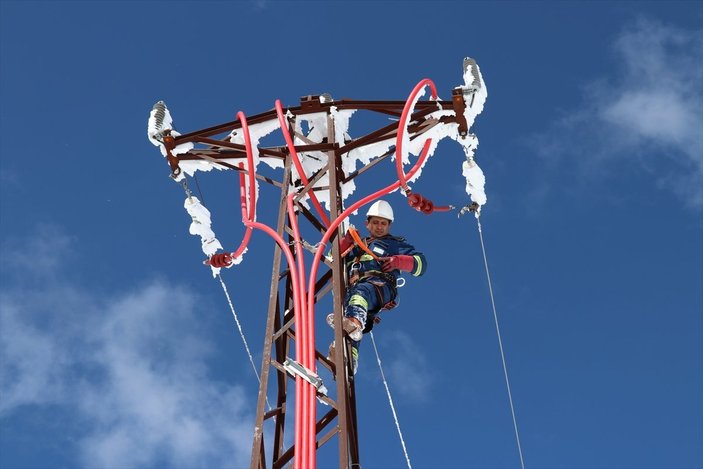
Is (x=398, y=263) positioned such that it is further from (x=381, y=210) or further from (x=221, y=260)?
(x=221, y=260)

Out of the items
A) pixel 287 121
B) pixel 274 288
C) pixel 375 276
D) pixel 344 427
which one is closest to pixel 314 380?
pixel 344 427

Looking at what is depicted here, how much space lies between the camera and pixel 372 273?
35.2 ft

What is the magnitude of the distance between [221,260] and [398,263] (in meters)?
2.52

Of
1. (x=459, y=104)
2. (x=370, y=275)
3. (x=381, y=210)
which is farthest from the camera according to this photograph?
(x=381, y=210)

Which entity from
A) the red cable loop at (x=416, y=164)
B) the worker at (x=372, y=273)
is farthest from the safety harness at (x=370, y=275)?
the red cable loop at (x=416, y=164)

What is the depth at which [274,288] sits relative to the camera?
30.8 ft

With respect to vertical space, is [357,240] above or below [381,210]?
below

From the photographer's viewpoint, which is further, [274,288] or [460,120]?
[460,120]

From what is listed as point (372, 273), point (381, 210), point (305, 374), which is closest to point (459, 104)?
point (381, 210)

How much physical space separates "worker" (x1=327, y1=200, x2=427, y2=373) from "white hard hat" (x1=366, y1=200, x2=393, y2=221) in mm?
336

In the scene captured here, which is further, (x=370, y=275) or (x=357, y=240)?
(x=370, y=275)

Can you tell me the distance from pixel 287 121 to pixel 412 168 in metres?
1.83

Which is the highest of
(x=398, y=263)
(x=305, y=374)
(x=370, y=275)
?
(x=398, y=263)

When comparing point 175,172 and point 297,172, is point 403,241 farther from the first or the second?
point 175,172
